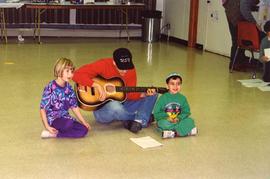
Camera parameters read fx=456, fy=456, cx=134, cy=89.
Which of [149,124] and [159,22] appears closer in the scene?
[149,124]

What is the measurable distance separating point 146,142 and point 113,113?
1.39 ft

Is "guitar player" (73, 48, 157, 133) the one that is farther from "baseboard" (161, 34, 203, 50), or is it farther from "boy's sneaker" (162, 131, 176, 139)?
"baseboard" (161, 34, 203, 50)

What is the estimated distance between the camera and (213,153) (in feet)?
12.0

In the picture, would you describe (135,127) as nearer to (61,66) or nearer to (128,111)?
(128,111)

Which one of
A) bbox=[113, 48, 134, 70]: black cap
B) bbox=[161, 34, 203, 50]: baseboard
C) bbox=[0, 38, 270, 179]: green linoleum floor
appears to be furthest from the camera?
bbox=[161, 34, 203, 50]: baseboard

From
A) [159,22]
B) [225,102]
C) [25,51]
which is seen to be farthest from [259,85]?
[159,22]

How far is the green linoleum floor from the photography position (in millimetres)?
3256

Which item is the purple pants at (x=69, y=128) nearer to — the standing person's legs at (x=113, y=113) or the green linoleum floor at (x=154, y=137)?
the green linoleum floor at (x=154, y=137)

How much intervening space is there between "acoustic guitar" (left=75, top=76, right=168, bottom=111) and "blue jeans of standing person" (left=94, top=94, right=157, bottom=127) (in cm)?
8

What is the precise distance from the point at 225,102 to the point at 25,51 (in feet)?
15.2

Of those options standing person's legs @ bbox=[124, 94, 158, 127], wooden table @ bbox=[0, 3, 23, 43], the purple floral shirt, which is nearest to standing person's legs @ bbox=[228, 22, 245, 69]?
standing person's legs @ bbox=[124, 94, 158, 127]

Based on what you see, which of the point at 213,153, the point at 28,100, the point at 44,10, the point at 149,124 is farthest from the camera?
the point at 44,10

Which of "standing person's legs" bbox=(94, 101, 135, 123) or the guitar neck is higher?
the guitar neck

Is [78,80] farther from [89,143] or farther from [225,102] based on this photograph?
[225,102]
